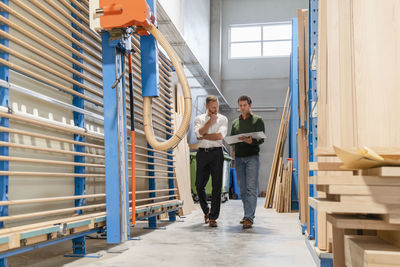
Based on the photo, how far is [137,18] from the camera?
3082 mm

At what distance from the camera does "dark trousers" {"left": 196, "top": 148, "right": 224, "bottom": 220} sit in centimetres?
473

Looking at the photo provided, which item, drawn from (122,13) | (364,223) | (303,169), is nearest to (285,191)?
(303,169)

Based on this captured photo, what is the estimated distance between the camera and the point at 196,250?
3.30 m

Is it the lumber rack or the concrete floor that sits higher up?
the lumber rack

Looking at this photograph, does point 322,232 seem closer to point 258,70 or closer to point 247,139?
point 247,139

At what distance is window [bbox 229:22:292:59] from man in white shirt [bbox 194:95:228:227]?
29.1ft

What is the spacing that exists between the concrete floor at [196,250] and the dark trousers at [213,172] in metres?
0.29

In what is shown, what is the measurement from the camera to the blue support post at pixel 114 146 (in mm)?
3146

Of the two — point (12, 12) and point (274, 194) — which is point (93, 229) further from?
point (274, 194)

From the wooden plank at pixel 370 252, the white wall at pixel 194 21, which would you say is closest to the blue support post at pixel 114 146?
the wooden plank at pixel 370 252

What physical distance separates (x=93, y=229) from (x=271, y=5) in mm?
11717

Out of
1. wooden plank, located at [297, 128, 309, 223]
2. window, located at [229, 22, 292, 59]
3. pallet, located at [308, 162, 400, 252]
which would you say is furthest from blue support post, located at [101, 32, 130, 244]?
window, located at [229, 22, 292, 59]

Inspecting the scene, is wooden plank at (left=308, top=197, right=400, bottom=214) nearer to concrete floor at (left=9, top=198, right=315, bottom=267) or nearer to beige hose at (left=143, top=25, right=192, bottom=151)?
concrete floor at (left=9, top=198, right=315, bottom=267)

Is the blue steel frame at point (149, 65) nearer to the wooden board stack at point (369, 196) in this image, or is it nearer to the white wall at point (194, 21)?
the wooden board stack at point (369, 196)
